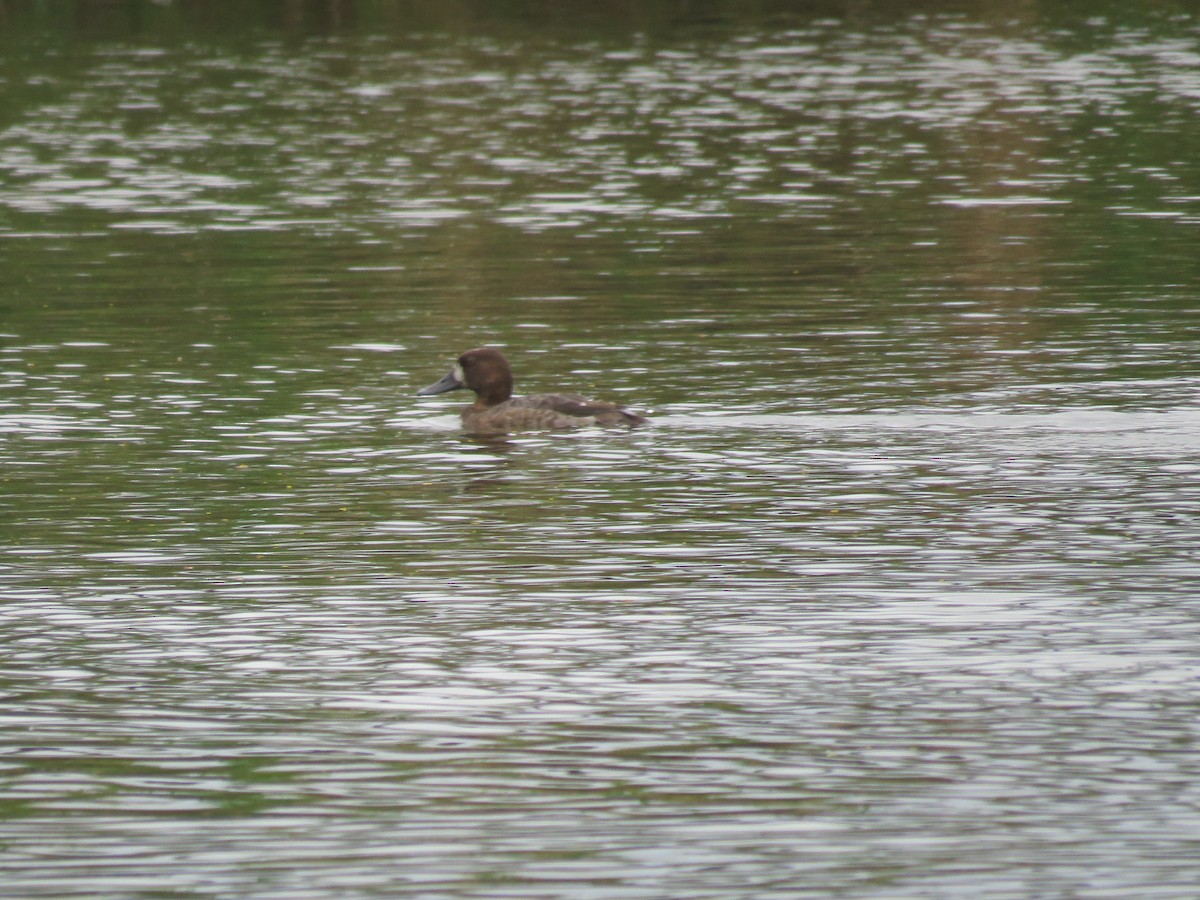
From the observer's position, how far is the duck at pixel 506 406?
17656 millimetres

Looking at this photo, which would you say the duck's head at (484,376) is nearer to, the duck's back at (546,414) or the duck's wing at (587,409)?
the duck's back at (546,414)

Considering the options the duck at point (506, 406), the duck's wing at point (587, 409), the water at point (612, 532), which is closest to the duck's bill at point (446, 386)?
the duck at point (506, 406)

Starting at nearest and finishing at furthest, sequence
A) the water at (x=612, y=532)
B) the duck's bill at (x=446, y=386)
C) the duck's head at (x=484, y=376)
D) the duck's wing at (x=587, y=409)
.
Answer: the water at (x=612, y=532) < the duck's wing at (x=587, y=409) < the duck's head at (x=484, y=376) < the duck's bill at (x=446, y=386)

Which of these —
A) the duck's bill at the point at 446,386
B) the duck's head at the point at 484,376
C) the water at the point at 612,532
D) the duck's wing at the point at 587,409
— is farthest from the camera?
the duck's bill at the point at 446,386

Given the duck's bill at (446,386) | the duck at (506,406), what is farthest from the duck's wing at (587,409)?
the duck's bill at (446,386)

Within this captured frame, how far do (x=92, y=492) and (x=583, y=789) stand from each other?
22.6 ft

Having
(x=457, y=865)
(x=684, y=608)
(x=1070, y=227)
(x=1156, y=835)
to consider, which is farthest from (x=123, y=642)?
(x=1070, y=227)

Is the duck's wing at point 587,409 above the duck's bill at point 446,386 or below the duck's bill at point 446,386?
above

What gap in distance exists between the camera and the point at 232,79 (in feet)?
164

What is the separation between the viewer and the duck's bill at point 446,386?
62.9ft

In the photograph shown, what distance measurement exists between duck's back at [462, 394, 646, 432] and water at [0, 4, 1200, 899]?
147mm

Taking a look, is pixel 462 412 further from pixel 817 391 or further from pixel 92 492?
pixel 92 492

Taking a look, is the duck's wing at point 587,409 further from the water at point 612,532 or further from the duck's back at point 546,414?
the water at point 612,532

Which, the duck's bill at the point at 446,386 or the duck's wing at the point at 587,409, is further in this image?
the duck's bill at the point at 446,386
